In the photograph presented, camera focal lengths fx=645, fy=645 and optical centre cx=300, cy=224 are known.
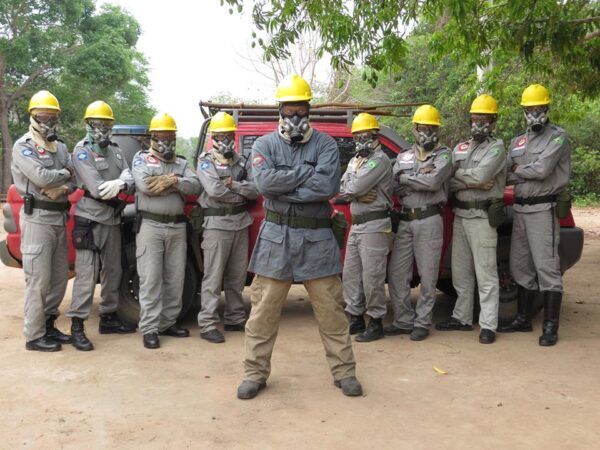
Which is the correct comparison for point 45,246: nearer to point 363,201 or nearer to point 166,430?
point 166,430

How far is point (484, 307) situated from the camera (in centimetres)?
540

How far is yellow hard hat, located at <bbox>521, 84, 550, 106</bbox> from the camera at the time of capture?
530cm

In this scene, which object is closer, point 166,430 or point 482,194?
point 166,430

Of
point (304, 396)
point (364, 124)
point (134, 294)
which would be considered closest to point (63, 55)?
point (134, 294)

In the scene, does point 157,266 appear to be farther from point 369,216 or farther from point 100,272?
point 369,216

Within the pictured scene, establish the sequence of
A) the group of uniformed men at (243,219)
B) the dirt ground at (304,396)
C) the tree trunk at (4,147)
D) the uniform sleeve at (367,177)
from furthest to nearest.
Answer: the tree trunk at (4,147)
the uniform sleeve at (367,177)
the group of uniformed men at (243,219)
the dirt ground at (304,396)

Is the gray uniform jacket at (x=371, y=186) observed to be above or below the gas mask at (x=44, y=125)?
below

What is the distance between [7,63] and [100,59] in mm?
3142

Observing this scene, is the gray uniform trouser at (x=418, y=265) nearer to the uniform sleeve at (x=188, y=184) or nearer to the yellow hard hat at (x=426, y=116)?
the yellow hard hat at (x=426, y=116)

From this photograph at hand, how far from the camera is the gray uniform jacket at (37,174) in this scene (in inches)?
191

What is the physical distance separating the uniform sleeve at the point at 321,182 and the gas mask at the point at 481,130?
183cm

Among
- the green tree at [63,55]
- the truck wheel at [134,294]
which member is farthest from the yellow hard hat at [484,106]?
the green tree at [63,55]

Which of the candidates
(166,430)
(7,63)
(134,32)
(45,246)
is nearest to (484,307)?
(166,430)

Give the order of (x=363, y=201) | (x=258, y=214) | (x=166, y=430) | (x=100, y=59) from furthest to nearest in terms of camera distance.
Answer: (x=100, y=59), (x=258, y=214), (x=363, y=201), (x=166, y=430)
